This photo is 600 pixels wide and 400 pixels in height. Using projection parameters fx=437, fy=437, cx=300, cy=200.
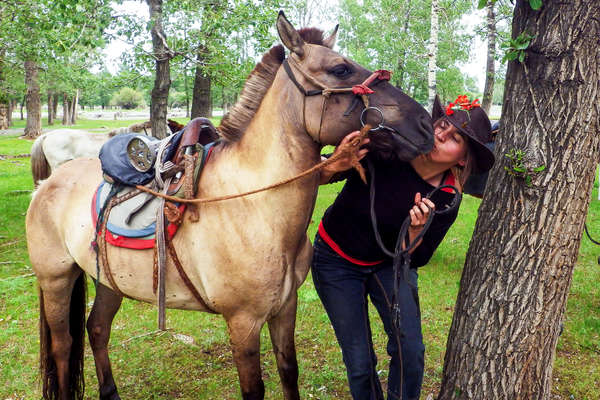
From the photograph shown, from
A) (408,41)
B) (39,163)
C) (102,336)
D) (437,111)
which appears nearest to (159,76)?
(39,163)

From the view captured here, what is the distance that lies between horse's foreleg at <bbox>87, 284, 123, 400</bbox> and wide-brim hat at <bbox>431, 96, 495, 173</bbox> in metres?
2.73

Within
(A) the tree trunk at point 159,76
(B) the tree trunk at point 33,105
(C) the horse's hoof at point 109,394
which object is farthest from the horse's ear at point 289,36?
(B) the tree trunk at point 33,105

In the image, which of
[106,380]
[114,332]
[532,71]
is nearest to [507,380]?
[532,71]

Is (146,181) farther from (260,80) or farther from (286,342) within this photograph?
(286,342)

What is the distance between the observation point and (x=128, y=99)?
8062 centimetres

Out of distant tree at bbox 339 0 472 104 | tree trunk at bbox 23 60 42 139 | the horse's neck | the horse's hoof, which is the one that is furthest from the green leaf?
tree trunk at bbox 23 60 42 139

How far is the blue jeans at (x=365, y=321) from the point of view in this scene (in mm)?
2512

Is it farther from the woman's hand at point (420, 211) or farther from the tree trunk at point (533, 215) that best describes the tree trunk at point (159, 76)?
the tree trunk at point (533, 215)

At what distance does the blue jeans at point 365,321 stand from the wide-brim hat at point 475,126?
0.81 meters

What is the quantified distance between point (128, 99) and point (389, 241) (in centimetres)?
8645

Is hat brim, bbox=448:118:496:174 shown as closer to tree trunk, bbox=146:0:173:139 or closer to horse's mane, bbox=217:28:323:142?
horse's mane, bbox=217:28:323:142

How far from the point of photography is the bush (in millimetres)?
78875

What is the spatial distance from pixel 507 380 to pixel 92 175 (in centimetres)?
294

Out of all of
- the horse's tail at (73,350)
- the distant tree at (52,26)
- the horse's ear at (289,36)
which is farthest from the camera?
the distant tree at (52,26)
